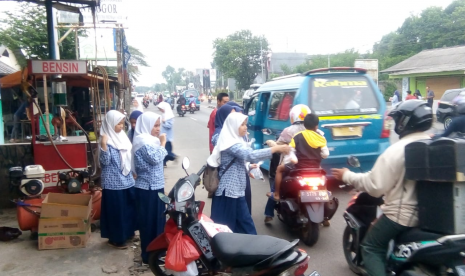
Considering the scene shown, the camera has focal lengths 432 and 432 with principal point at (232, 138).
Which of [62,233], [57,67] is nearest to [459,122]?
[62,233]

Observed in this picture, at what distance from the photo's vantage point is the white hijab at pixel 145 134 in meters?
4.35

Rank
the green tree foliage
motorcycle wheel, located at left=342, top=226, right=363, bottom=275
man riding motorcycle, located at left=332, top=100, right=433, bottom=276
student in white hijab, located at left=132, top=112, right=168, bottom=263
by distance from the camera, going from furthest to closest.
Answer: the green tree foliage → student in white hijab, located at left=132, top=112, right=168, bottom=263 → motorcycle wheel, located at left=342, top=226, right=363, bottom=275 → man riding motorcycle, located at left=332, top=100, right=433, bottom=276

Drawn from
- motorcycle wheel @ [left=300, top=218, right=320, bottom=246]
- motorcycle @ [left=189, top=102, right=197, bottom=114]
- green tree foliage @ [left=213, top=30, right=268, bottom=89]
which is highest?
green tree foliage @ [left=213, top=30, right=268, bottom=89]

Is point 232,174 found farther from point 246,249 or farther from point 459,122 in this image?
point 459,122

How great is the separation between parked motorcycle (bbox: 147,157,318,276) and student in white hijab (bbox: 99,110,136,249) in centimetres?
144

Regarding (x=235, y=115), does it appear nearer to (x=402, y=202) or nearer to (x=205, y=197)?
(x=402, y=202)

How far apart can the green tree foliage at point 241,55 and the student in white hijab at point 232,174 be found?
3860cm

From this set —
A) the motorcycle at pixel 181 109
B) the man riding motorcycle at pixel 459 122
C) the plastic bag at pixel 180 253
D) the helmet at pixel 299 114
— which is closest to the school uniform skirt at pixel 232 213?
the plastic bag at pixel 180 253

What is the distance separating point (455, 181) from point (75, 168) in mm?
4916

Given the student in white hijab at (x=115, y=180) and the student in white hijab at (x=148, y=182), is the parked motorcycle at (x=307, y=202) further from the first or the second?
the student in white hijab at (x=115, y=180)

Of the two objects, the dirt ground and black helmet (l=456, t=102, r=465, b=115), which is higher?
black helmet (l=456, t=102, r=465, b=115)

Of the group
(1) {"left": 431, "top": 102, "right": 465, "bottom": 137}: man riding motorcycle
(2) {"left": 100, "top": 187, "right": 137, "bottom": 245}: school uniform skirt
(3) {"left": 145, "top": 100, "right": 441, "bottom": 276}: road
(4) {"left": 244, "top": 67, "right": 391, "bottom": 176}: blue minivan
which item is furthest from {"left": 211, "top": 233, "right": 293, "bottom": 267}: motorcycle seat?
(4) {"left": 244, "top": 67, "right": 391, "bottom": 176}: blue minivan

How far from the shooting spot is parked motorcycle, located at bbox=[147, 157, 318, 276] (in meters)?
2.65

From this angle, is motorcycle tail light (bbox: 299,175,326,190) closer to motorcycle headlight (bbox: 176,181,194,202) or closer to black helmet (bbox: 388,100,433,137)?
motorcycle headlight (bbox: 176,181,194,202)
